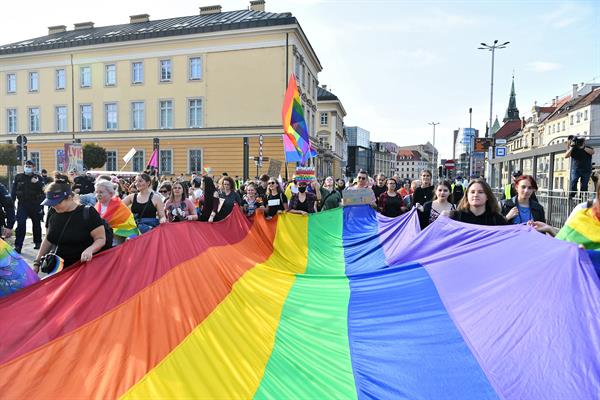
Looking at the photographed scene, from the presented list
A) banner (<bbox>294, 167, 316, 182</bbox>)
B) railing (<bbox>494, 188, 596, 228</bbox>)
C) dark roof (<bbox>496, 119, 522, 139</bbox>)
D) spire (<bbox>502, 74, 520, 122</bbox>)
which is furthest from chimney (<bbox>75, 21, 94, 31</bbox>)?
spire (<bbox>502, 74, 520, 122</bbox>)

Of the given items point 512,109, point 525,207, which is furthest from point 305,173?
point 512,109

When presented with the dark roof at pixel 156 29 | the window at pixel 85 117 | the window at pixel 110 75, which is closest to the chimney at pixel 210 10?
the dark roof at pixel 156 29

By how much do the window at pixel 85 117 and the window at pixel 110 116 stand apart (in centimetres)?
185

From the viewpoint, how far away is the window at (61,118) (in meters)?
45.2

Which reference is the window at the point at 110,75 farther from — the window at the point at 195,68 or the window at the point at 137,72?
the window at the point at 195,68

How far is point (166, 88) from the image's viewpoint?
41781 mm

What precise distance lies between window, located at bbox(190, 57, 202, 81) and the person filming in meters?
36.2

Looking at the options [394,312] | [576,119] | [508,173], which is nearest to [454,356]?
[394,312]

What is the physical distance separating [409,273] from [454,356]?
1.50m

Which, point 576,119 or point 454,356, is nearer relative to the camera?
point 454,356

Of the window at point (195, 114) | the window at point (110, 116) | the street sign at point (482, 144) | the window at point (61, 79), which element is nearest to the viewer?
the street sign at point (482, 144)

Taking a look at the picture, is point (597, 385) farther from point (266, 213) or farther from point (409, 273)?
point (266, 213)

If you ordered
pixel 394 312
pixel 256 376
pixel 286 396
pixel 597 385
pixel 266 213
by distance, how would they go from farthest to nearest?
pixel 266 213 < pixel 394 312 < pixel 256 376 < pixel 286 396 < pixel 597 385

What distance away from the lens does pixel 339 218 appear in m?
9.38
